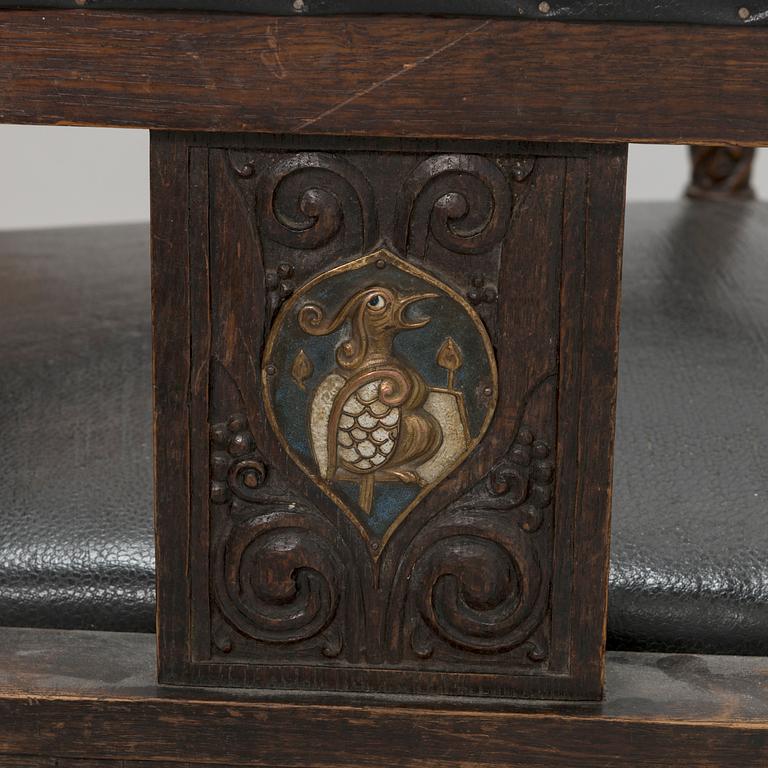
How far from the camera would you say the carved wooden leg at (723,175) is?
172 cm

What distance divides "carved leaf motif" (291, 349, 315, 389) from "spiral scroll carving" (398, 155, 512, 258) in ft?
0.27

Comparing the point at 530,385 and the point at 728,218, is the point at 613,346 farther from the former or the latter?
the point at 728,218

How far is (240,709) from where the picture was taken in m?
0.79

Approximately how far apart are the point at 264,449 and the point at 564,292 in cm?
19

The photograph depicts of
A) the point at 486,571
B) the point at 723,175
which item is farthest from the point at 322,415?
the point at 723,175

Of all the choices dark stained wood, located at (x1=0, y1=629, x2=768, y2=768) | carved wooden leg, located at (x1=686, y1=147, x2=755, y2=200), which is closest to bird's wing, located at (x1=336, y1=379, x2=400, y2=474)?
dark stained wood, located at (x1=0, y1=629, x2=768, y2=768)

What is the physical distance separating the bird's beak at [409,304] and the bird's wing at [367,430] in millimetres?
35

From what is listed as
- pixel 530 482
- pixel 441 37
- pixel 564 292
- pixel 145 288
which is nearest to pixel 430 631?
pixel 530 482

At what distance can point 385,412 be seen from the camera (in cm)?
77

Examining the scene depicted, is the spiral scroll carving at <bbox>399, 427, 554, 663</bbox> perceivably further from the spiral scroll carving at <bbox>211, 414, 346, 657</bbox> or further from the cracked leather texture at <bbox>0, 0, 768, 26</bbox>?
the cracked leather texture at <bbox>0, 0, 768, 26</bbox>

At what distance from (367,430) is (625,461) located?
25cm

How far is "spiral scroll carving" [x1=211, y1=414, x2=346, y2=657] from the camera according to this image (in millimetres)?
790

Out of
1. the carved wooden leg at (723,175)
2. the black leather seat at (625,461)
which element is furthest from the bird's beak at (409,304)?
the carved wooden leg at (723,175)

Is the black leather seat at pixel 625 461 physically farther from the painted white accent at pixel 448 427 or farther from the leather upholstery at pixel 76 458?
the painted white accent at pixel 448 427
